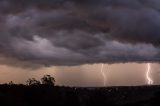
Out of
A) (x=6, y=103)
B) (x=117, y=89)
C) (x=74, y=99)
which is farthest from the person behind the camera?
(x=117, y=89)

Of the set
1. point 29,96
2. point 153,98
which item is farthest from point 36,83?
point 153,98

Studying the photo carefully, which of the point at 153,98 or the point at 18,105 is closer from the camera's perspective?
the point at 18,105

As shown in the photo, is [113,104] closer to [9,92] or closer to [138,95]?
[138,95]

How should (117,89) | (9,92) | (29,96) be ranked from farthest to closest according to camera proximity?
(117,89), (29,96), (9,92)

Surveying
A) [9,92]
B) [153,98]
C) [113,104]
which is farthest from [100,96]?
[9,92]
